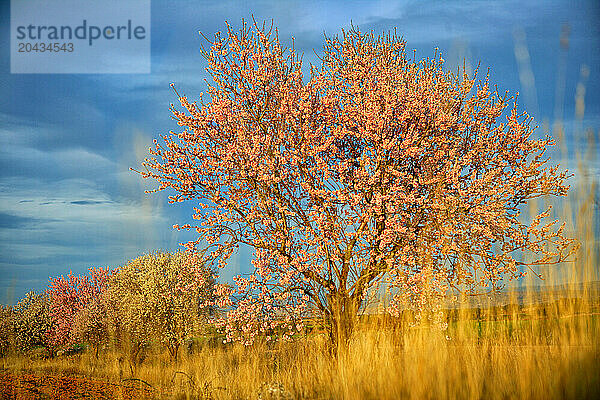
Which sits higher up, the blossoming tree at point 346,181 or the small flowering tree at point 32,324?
the blossoming tree at point 346,181

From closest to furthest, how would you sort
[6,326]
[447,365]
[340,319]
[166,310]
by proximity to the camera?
[447,365] → [340,319] → [166,310] → [6,326]

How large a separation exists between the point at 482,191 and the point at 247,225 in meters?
5.07

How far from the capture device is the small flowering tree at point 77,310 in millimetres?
22703

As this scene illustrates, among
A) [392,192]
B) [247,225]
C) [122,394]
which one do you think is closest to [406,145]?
[392,192]

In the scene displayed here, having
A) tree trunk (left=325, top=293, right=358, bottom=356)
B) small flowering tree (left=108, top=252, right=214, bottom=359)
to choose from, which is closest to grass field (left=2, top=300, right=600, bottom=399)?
tree trunk (left=325, top=293, right=358, bottom=356)

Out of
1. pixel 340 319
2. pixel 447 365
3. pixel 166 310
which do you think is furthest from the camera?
pixel 166 310

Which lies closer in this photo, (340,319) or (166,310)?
(340,319)

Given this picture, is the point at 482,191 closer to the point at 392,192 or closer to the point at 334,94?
the point at 392,192

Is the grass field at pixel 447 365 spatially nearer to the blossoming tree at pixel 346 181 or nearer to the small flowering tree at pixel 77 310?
the blossoming tree at pixel 346 181

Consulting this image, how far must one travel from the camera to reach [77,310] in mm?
24953

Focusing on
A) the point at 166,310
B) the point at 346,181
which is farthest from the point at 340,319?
the point at 166,310

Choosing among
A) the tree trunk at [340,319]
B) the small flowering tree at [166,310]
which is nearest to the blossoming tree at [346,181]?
the tree trunk at [340,319]

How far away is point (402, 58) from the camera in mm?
12828

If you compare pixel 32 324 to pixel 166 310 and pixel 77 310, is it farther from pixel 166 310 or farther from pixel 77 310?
pixel 166 310
